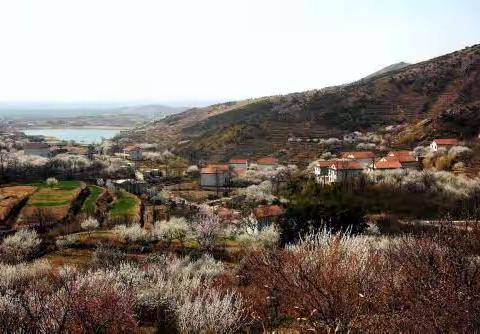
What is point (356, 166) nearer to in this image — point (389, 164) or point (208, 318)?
point (389, 164)

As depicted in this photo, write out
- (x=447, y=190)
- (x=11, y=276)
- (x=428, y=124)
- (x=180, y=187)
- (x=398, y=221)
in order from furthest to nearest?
(x=428, y=124)
(x=180, y=187)
(x=447, y=190)
(x=398, y=221)
(x=11, y=276)

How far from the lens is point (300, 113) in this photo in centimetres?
14150

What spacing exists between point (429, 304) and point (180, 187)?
72827 mm

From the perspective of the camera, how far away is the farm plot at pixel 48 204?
55.0 m

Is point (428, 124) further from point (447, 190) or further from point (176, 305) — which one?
point (176, 305)

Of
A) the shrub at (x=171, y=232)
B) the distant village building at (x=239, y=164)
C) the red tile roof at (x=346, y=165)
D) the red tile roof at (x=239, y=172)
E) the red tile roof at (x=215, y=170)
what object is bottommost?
the red tile roof at (x=239, y=172)

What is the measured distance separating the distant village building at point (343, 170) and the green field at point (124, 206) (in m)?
27.6

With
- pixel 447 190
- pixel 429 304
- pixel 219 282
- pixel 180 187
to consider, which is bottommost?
pixel 180 187

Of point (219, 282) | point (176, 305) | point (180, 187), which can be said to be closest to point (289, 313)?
point (176, 305)

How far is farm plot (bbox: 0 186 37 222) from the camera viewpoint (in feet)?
183

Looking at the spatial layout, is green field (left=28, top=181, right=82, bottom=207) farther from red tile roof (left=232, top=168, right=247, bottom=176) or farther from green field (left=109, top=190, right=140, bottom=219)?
red tile roof (left=232, top=168, right=247, bottom=176)

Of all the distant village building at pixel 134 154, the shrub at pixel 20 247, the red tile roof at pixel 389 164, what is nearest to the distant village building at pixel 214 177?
the red tile roof at pixel 389 164

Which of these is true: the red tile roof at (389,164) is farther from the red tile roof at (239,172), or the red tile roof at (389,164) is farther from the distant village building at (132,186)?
the distant village building at (132,186)

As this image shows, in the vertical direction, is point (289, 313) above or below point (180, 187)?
above
